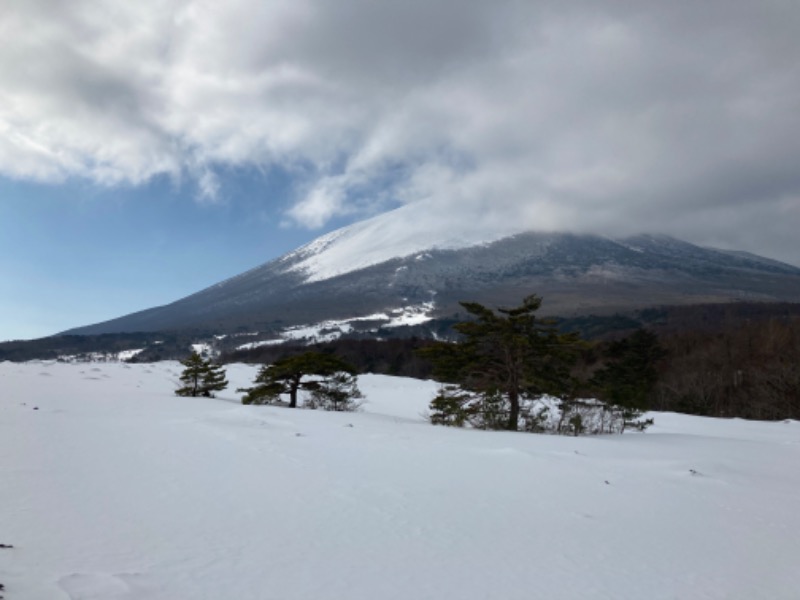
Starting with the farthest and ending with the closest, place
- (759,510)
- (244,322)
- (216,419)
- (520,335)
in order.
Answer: (244,322) < (520,335) < (216,419) < (759,510)

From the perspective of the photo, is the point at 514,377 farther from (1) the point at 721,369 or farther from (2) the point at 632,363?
(1) the point at 721,369

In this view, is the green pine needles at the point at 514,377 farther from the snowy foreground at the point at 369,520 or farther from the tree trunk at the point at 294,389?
the tree trunk at the point at 294,389

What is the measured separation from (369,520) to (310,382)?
52.5 feet

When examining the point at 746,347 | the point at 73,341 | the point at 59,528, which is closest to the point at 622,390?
the point at 59,528

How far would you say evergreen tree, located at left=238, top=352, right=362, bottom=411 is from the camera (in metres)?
18.9

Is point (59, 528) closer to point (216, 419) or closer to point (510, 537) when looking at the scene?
point (510, 537)

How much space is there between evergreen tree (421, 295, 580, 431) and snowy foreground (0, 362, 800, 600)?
5.61 m

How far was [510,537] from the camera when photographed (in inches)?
165

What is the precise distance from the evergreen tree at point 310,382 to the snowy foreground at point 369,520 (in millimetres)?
10228

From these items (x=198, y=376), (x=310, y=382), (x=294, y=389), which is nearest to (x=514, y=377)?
(x=310, y=382)

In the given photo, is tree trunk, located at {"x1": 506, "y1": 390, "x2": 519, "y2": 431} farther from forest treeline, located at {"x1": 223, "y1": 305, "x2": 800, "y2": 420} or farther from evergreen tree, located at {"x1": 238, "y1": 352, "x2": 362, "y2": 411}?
evergreen tree, located at {"x1": 238, "y1": 352, "x2": 362, "y2": 411}

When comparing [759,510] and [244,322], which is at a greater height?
[244,322]

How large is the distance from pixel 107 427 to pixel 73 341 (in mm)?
169788

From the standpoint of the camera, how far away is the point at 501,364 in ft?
48.6
